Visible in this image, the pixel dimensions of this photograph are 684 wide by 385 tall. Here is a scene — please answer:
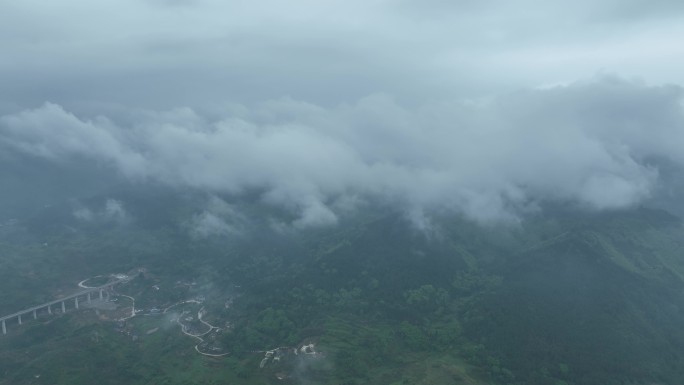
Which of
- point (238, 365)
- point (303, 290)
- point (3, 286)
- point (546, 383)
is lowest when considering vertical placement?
point (546, 383)

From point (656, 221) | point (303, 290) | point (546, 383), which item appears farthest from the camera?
point (656, 221)

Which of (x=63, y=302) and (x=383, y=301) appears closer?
(x=383, y=301)

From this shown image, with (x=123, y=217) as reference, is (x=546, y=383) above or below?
below

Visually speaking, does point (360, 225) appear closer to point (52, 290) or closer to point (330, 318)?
point (330, 318)

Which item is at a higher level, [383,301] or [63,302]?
[63,302]

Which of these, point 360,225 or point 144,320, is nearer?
point 144,320

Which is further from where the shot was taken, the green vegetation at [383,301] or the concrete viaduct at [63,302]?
the concrete viaduct at [63,302]

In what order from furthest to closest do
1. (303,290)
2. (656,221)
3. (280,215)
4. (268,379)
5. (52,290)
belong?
(280,215) → (656,221) → (52,290) → (303,290) → (268,379)

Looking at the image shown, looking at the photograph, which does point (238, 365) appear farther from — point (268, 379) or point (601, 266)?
point (601, 266)

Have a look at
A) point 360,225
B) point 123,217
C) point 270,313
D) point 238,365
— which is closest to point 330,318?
point 270,313

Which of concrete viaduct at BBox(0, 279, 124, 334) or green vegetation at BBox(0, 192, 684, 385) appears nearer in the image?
green vegetation at BBox(0, 192, 684, 385)
